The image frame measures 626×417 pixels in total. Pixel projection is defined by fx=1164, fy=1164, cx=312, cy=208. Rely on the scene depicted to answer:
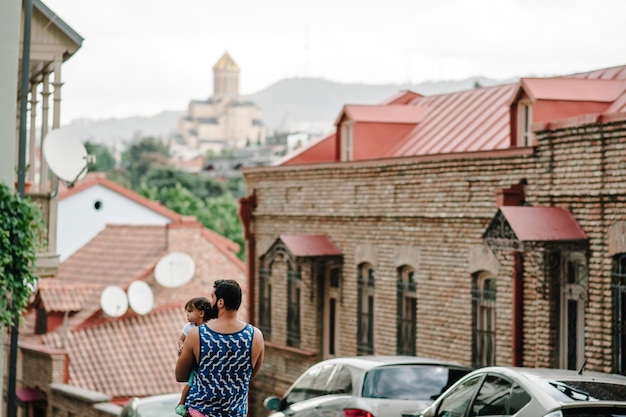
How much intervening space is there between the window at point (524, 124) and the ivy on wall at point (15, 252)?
955 cm

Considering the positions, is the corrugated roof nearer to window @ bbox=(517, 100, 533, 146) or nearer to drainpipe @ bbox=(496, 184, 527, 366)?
window @ bbox=(517, 100, 533, 146)

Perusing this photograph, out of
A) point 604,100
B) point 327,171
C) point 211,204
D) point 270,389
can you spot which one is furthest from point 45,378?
point 211,204

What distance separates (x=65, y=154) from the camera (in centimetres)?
1827

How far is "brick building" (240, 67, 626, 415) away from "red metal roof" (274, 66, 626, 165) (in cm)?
4

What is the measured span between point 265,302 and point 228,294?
20.3 metres

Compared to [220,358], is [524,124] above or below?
above

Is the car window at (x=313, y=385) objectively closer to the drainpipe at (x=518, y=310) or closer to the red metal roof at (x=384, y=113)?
the drainpipe at (x=518, y=310)

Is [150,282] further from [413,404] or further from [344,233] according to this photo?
[413,404]

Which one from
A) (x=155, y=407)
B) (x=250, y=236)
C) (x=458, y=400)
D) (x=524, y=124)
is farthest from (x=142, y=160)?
(x=458, y=400)

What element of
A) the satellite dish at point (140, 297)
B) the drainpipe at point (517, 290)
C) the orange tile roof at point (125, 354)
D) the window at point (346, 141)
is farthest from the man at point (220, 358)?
the satellite dish at point (140, 297)

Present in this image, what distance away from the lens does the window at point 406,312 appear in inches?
876

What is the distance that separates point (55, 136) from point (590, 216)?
8.23m

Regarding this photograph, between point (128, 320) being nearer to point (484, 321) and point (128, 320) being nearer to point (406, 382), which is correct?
point (484, 321)

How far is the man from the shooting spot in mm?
Result: 7832
